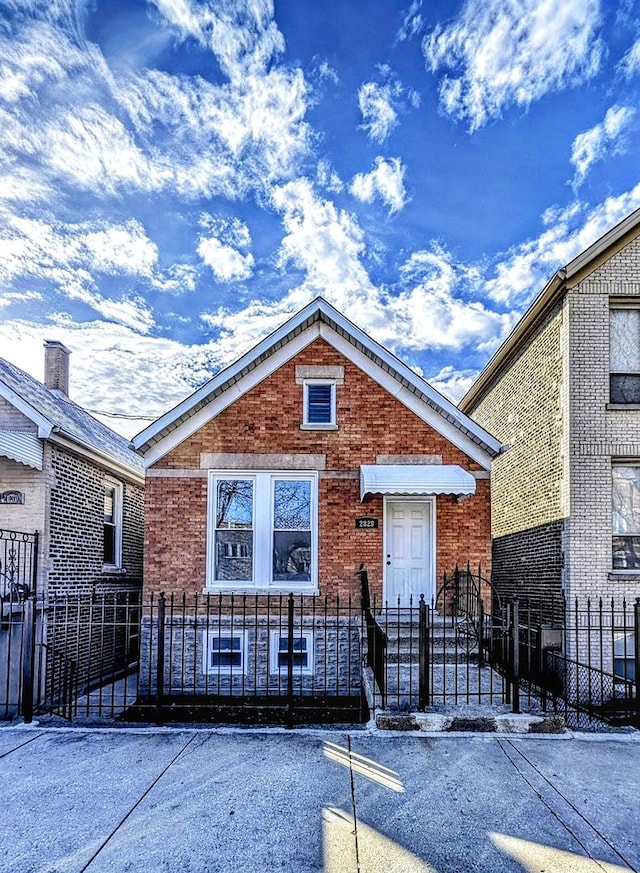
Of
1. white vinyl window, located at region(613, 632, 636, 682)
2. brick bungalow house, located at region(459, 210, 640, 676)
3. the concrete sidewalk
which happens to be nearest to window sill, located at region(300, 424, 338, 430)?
brick bungalow house, located at region(459, 210, 640, 676)

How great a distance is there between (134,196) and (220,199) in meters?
2.30

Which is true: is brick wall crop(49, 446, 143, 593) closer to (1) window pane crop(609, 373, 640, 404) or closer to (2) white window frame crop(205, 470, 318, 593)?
(2) white window frame crop(205, 470, 318, 593)

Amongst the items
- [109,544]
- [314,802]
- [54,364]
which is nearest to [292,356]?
[109,544]

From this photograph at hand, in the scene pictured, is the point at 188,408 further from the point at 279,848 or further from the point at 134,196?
the point at 279,848

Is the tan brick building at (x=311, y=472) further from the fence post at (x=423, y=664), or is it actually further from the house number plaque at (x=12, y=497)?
the fence post at (x=423, y=664)

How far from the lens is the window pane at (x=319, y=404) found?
11.6 meters

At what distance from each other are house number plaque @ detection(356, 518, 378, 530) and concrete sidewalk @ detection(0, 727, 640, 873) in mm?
4263

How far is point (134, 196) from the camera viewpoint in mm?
12094

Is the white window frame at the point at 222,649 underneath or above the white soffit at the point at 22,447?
underneath

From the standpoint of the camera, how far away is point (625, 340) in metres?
11.3

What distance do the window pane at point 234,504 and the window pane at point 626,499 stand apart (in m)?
6.88

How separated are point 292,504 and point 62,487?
431cm

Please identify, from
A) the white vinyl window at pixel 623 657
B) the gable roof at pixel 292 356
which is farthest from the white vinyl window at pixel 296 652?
the white vinyl window at pixel 623 657

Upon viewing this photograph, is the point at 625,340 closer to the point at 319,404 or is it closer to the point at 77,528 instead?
the point at 319,404
